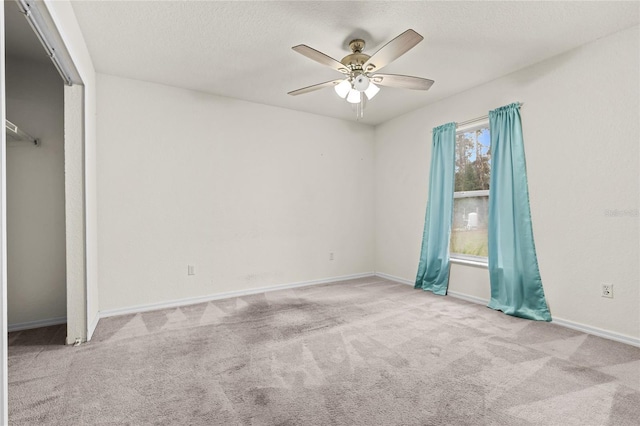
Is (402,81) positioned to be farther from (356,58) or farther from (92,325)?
(92,325)

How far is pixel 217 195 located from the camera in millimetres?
3812

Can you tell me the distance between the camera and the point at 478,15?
2297 millimetres

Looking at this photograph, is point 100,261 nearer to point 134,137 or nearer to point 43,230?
point 43,230

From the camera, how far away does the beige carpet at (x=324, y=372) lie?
1.63 m

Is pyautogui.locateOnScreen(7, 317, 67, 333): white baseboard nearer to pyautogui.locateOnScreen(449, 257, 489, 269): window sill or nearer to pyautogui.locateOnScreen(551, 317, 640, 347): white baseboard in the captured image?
pyautogui.locateOnScreen(449, 257, 489, 269): window sill

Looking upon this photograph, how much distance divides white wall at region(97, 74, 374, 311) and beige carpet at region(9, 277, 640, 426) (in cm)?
71

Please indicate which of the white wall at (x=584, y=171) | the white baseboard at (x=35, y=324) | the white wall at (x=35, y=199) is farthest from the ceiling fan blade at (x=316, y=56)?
the white baseboard at (x=35, y=324)

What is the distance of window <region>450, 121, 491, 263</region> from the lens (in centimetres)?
371

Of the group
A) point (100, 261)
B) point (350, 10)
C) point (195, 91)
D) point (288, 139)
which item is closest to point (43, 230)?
point (100, 261)

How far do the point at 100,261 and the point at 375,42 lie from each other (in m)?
3.43

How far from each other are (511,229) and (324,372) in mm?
2450

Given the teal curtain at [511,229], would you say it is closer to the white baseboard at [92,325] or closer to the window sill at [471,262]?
the window sill at [471,262]

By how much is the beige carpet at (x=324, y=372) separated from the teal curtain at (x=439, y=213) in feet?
3.02

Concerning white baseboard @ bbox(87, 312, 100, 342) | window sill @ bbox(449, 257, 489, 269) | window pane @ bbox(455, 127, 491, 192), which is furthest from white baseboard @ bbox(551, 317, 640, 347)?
white baseboard @ bbox(87, 312, 100, 342)
